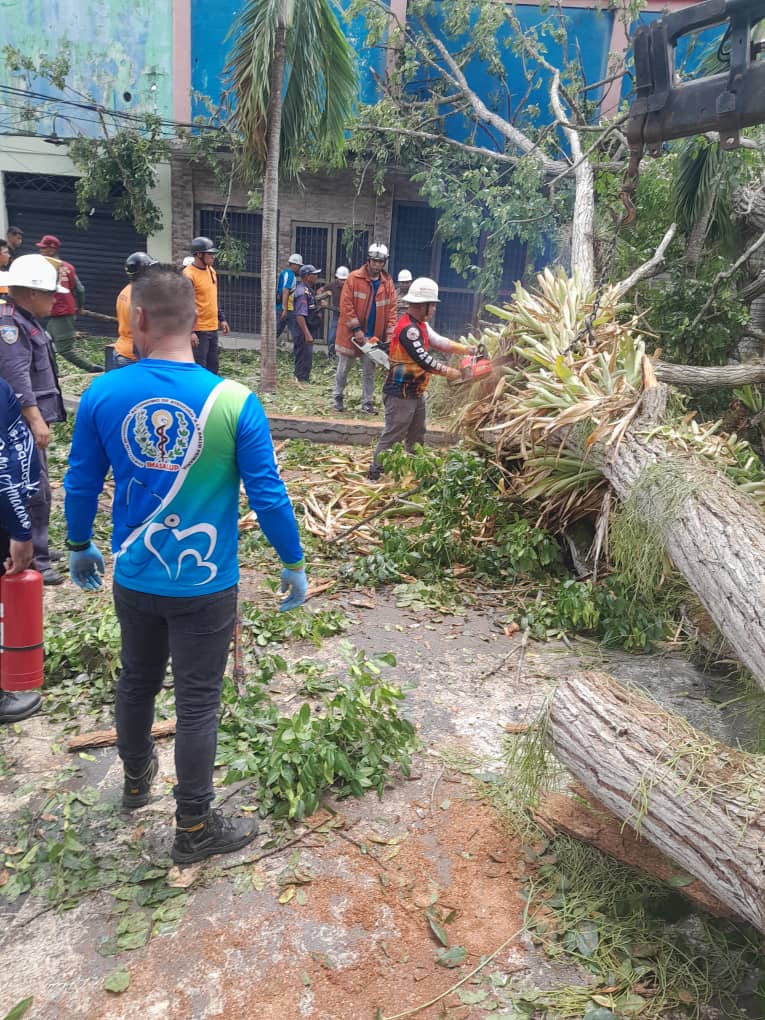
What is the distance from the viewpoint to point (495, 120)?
12.4m

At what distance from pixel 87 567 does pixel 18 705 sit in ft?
3.97

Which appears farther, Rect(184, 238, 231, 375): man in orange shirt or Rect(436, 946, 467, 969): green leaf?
Rect(184, 238, 231, 375): man in orange shirt

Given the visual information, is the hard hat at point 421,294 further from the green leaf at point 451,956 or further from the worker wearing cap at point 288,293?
the worker wearing cap at point 288,293

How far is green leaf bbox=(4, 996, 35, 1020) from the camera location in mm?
2219

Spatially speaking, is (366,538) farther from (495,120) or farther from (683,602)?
(495,120)

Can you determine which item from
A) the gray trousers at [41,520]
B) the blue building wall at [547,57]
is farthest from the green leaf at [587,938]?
the blue building wall at [547,57]

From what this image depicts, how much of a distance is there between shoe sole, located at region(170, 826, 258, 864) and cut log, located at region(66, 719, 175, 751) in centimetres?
73

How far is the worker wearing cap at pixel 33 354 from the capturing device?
4.66 m

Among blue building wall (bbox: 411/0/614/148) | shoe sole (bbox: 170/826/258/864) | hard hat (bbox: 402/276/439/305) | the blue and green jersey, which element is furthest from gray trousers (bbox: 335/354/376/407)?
shoe sole (bbox: 170/826/258/864)

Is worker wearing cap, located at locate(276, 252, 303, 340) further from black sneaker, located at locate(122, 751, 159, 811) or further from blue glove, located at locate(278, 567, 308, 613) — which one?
black sneaker, located at locate(122, 751, 159, 811)

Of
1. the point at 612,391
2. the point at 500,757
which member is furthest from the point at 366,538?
the point at 500,757

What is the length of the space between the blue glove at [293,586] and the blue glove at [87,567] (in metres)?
0.71

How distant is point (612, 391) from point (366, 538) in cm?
215

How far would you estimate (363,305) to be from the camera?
930 cm
